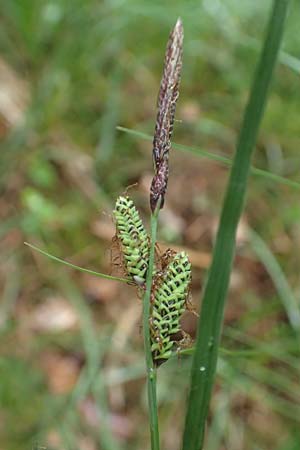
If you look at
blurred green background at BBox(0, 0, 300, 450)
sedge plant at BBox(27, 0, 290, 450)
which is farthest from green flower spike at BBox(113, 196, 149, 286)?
blurred green background at BBox(0, 0, 300, 450)

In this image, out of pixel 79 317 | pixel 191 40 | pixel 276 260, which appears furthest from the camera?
pixel 191 40

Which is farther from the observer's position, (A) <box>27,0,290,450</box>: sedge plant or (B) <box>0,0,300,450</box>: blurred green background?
(B) <box>0,0,300,450</box>: blurred green background

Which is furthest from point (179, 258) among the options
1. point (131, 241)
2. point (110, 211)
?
point (110, 211)

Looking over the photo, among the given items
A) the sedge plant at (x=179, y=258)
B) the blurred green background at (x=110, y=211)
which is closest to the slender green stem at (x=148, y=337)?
the sedge plant at (x=179, y=258)

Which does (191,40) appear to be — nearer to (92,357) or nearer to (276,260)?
(276,260)

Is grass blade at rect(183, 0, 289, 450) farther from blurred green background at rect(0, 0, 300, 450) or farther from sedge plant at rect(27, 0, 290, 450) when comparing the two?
blurred green background at rect(0, 0, 300, 450)

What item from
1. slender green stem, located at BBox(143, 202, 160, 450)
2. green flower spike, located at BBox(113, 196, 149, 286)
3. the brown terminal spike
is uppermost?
the brown terminal spike

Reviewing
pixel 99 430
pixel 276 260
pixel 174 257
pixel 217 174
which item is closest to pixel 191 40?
pixel 217 174
